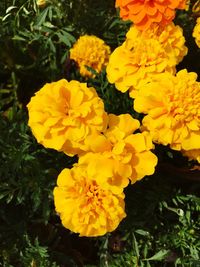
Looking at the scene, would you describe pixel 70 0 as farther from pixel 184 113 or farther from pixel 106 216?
pixel 106 216

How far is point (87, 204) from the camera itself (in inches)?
47.4

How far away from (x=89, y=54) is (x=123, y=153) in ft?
1.75

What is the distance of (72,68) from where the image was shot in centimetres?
185

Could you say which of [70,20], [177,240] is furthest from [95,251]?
[70,20]

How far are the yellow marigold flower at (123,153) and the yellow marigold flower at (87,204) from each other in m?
0.04

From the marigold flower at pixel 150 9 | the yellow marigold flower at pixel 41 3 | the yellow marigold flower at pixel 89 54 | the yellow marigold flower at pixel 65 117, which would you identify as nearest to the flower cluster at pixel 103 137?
the yellow marigold flower at pixel 65 117

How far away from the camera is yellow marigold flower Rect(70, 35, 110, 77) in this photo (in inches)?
63.8

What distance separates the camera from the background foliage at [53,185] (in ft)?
4.83

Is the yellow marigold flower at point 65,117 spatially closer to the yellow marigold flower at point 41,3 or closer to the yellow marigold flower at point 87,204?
the yellow marigold flower at point 87,204

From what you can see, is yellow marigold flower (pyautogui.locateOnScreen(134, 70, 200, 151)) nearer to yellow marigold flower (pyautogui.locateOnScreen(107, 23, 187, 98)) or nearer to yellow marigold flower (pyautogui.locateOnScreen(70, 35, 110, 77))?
yellow marigold flower (pyautogui.locateOnScreen(107, 23, 187, 98))

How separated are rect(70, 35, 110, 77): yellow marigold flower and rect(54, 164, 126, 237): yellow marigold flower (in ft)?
1.69

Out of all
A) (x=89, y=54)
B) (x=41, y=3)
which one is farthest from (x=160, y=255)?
(x=41, y=3)

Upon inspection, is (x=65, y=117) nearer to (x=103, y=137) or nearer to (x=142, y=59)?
(x=103, y=137)

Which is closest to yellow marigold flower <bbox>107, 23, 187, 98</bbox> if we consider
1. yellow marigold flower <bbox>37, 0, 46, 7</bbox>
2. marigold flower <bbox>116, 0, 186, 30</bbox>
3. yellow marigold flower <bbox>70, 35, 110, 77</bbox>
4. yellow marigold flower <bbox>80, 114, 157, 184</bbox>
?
marigold flower <bbox>116, 0, 186, 30</bbox>
